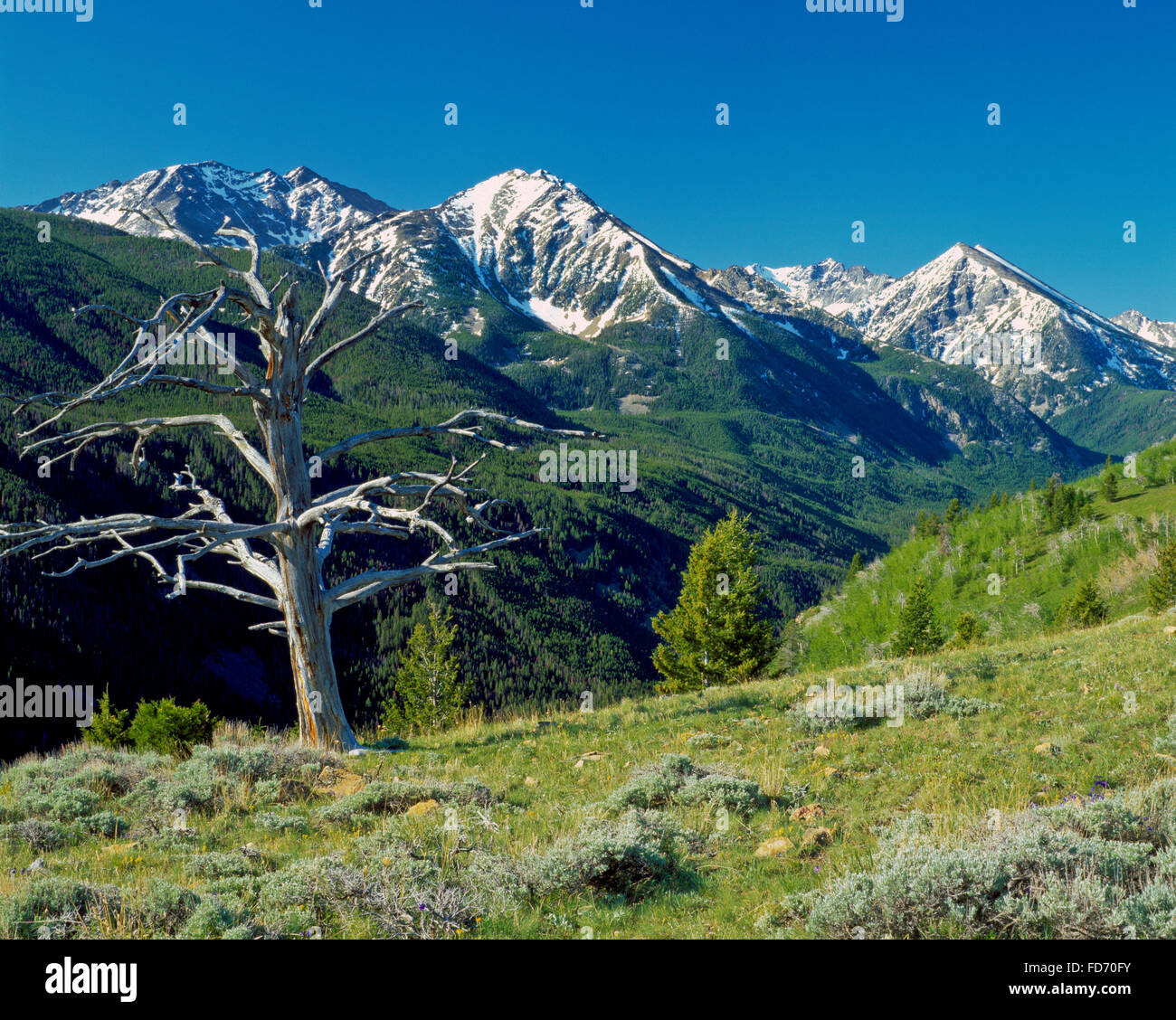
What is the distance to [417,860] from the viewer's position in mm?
6152

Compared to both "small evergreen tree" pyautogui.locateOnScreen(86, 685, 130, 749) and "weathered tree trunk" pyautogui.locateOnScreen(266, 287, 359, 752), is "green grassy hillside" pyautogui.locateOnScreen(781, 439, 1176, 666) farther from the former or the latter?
"small evergreen tree" pyautogui.locateOnScreen(86, 685, 130, 749)

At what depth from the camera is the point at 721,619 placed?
37.3 meters

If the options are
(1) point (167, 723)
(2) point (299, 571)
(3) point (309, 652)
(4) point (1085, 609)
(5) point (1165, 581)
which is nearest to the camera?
(2) point (299, 571)

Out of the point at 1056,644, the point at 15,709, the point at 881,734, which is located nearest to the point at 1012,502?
the point at 1056,644

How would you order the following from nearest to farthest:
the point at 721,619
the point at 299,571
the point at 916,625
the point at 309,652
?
the point at 299,571, the point at 309,652, the point at 721,619, the point at 916,625

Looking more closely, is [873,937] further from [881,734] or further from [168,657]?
[168,657]

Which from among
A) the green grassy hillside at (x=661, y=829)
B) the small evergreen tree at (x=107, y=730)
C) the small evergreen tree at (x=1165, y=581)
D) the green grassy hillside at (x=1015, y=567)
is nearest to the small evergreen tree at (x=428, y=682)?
the small evergreen tree at (x=107, y=730)

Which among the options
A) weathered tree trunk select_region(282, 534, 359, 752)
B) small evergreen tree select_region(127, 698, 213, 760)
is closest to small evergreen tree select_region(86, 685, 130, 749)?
small evergreen tree select_region(127, 698, 213, 760)

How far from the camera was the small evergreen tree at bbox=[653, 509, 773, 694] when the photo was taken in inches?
1455

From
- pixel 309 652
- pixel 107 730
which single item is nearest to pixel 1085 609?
pixel 309 652

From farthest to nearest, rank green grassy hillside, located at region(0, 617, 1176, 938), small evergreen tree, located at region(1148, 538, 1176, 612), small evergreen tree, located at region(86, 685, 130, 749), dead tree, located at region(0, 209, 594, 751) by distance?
small evergreen tree, located at region(1148, 538, 1176, 612) → small evergreen tree, located at region(86, 685, 130, 749) → dead tree, located at region(0, 209, 594, 751) → green grassy hillside, located at region(0, 617, 1176, 938)

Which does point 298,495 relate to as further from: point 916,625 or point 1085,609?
point 1085,609

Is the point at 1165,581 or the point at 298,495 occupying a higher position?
the point at 298,495
